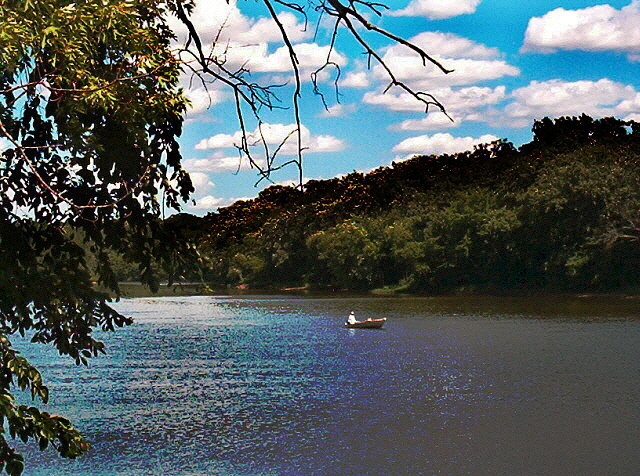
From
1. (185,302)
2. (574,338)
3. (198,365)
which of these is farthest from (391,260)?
(198,365)

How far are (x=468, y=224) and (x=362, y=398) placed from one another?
64.5 meters

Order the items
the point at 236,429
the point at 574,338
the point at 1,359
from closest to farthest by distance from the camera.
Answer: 1. the point at 1,359
2. the point at 236,429
3. the point at 574,338

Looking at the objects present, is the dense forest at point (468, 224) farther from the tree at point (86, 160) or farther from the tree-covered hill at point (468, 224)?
the tree at point (86, 160)

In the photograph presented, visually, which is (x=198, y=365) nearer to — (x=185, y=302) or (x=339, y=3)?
(x=339, y=3)

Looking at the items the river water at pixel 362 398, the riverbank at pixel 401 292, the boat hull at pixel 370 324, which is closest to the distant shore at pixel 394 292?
the riverbank at pixel 401 292

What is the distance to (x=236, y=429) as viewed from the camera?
117ft

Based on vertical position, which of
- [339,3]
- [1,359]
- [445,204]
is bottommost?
[1,359]

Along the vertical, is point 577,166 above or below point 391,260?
above

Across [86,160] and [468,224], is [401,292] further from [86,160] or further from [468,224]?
[86,160]

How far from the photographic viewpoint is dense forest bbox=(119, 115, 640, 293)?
87.3m

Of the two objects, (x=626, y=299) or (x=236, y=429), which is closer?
(x=236, y=429)

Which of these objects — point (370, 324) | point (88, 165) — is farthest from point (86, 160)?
point (370, 324)

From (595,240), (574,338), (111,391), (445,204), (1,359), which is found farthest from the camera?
(445,204)

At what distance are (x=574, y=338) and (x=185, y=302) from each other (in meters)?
65.3
